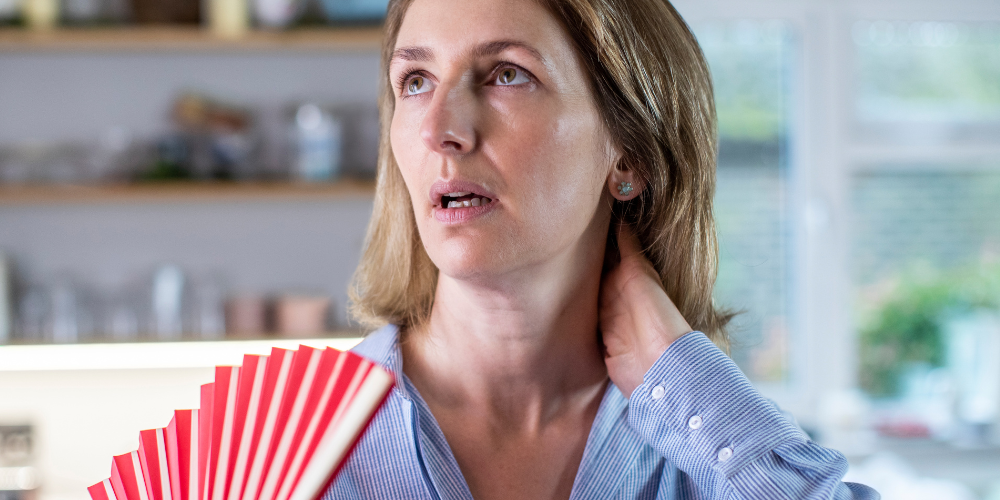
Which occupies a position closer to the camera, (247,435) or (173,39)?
(247,435)

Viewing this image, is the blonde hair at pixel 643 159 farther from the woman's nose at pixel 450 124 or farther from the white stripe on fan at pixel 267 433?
the white stripe on fan at pixel 267 433

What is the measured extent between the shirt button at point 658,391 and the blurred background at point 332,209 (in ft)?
4.85

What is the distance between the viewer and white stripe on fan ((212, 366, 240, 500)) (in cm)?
59

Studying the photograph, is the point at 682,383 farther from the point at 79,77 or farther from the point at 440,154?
the point at 79,77

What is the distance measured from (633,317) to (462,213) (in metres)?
0.31

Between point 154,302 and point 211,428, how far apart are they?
2.15 m

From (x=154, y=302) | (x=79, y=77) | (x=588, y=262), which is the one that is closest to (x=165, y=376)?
(x=154, y=302)

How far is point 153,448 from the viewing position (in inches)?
26.0

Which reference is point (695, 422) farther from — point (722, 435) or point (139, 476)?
point (139, 476)

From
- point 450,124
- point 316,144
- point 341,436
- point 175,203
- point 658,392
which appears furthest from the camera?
point 175,203

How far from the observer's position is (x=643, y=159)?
3.43 ft

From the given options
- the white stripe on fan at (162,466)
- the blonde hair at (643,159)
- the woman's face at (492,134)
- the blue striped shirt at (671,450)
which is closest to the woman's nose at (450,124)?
the woman's face at (492,134)

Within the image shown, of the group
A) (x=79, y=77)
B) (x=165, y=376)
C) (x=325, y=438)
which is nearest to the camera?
(x=325, y=438)

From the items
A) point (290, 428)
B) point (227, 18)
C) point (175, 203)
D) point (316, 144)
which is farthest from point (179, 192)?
point (290, 428)
